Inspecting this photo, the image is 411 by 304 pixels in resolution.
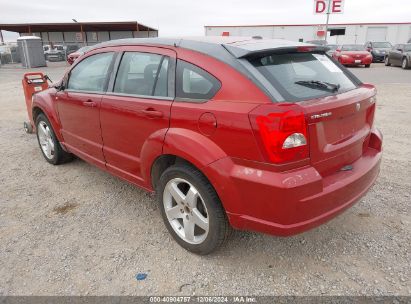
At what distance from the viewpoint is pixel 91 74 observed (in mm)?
3801

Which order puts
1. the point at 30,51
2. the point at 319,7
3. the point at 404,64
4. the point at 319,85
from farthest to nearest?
the point at 30,51 → the point at 319,7 → the point at 404,64 → the point at 319,85

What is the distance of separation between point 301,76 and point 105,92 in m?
1.90

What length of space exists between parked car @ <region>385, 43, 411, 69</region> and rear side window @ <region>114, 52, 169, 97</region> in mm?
18724

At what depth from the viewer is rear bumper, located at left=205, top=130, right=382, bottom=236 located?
7.06ft

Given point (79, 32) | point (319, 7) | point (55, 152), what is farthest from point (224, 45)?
point (79, 32)

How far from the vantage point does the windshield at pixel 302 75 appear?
7.76 feet

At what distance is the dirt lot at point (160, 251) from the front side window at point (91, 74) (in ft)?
3.89

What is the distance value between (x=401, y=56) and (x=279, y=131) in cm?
2015

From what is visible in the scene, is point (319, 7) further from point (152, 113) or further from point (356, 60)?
point (152, 113)

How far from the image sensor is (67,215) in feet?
11.4

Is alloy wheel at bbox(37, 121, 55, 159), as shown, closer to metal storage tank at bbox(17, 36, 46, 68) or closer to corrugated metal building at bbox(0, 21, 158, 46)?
metal storage tank at bbox(17, 36, 46, 68)

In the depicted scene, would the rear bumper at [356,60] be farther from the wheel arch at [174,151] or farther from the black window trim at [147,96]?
the wheel arch at [174,151]

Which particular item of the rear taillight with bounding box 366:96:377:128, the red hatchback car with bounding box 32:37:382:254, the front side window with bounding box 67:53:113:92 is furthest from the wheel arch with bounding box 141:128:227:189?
the rear taillight with bounding box 366:96:377:128

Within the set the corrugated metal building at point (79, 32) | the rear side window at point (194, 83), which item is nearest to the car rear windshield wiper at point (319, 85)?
the rear side window at point (194, 83)
